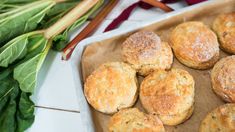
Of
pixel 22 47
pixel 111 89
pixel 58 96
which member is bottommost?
pixel 58 96

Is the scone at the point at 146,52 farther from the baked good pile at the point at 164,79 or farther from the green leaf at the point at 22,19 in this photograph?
the green leaf at the point at 22,19

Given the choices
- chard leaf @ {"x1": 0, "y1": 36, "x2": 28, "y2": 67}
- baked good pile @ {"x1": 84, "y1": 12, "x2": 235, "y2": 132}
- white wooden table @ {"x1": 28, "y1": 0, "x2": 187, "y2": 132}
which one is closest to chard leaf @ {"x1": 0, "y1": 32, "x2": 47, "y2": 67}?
chard leaf @ {"x1": 0, "y1": 36, "x2": 28, "y2": 67}

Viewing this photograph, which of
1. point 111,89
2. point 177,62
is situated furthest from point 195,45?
point 111,89

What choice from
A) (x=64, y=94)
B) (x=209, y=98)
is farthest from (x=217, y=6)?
(x=64, y=94)

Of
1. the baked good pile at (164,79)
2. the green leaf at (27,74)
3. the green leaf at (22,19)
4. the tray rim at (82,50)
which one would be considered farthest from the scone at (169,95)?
the green leaf at (22,19)

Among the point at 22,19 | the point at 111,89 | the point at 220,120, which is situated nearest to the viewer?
the point at 220,120

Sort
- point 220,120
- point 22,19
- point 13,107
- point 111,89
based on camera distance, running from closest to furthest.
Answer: point 220,120 < point 111,89 < point 13,107 < point 22,19

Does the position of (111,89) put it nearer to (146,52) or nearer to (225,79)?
(146,52)
